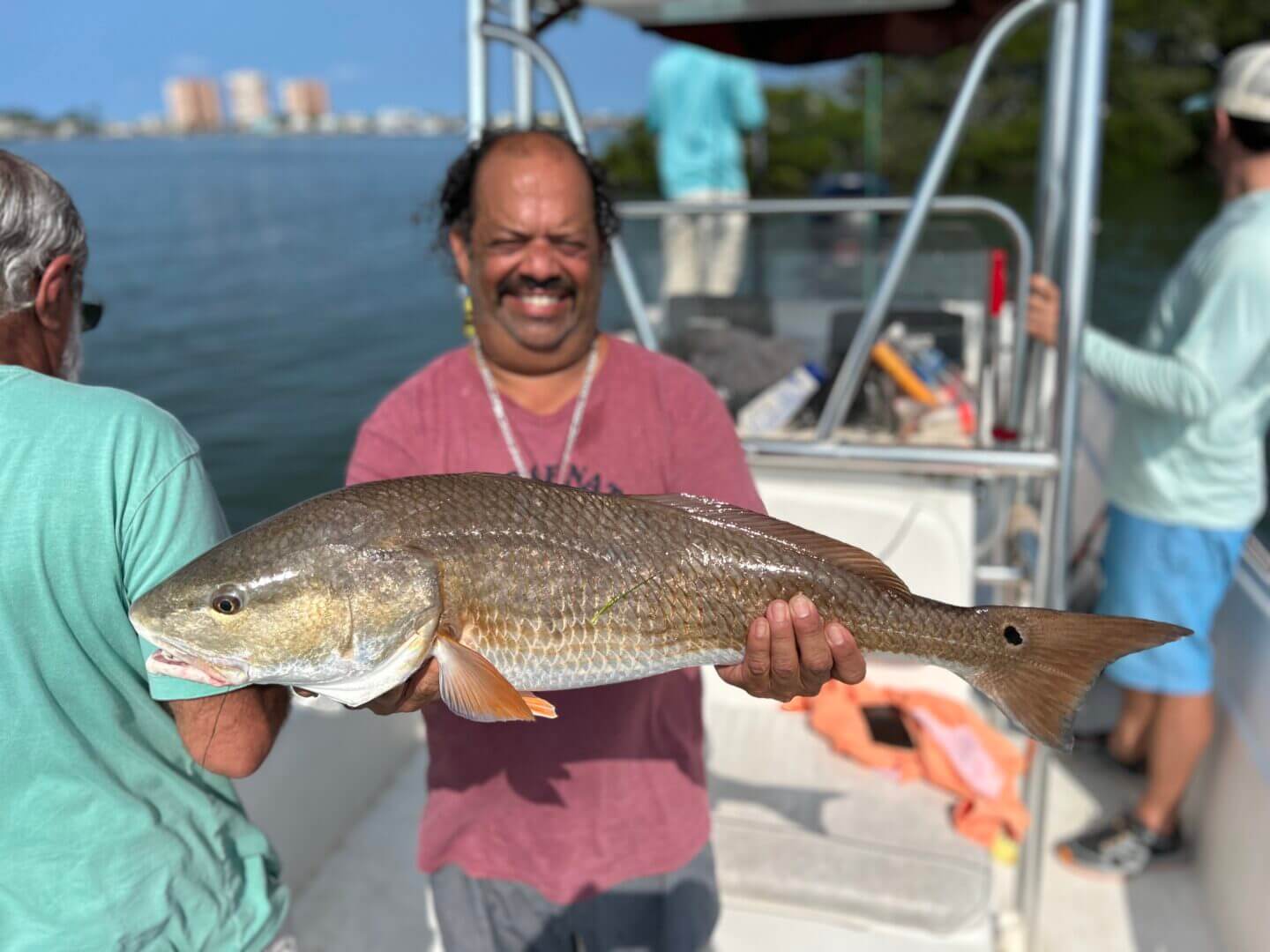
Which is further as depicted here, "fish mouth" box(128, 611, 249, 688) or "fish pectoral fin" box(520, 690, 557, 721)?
"fish pectoral fin" box(520, 690, 557, 721)

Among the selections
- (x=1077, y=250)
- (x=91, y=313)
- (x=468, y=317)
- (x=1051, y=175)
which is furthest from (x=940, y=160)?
(x=91, y=313)

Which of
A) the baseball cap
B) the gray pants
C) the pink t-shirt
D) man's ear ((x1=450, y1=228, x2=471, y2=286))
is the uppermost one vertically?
the baseball cap

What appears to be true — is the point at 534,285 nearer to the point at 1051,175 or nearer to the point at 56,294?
the point at 56,294

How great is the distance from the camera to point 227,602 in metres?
1.39

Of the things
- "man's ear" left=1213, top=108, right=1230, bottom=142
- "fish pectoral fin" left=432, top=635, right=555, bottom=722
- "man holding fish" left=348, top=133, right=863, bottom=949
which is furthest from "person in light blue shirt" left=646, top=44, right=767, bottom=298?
"fish pectoral fin" left=432, top=635, right=555, bottom=722

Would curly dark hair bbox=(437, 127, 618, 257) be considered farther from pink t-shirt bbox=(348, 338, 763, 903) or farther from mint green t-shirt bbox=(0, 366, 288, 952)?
mint green t-shirt bbox=(0, 366, 288, 952)

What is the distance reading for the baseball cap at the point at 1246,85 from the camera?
2.89 meters

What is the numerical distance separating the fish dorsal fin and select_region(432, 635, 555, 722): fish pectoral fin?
379 mm

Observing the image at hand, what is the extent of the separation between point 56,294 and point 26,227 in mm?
117

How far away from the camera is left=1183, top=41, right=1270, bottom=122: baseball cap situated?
2.89 meters

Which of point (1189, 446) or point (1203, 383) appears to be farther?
point (1189, 446)

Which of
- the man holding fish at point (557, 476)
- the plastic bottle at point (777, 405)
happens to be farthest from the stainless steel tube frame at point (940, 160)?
the man holding fish at point (557, 476)

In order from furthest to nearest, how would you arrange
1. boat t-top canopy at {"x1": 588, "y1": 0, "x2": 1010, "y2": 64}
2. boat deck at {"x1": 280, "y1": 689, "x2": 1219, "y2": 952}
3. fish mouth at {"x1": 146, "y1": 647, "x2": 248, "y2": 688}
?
boat t-top canopy at {"x1": 588, "y1": 0, "x2": 1010, "y2": 64} → boat deck at {"x1": 280, "y1": 689, "x2": 1219, "y2": 952} → fish mouth at {"x1": 146, "y1": 647, "x2": 248, "y2": 688}

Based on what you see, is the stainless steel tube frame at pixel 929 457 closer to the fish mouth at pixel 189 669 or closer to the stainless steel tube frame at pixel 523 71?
the stainless steel tube frame at pixel 523 71
